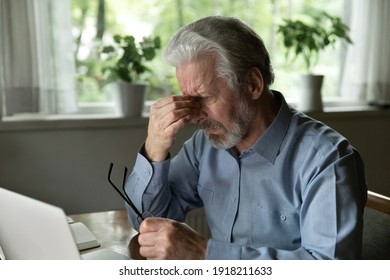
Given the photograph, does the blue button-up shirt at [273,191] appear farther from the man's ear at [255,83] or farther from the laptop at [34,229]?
the laptop at [34,229]

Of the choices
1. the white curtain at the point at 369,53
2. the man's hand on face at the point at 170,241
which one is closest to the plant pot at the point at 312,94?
the white curtain at the point at 369,53

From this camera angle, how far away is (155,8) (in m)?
2.03

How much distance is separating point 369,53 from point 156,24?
0.87 metres

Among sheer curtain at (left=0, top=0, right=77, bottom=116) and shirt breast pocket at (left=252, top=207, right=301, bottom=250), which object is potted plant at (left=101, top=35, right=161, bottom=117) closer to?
sheer curtain at (left=0, top=0, right=77, bottom=116)

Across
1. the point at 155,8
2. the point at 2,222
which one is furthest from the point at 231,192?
the point at 155,8

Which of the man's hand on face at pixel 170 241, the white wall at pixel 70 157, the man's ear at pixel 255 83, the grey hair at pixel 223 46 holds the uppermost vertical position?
the grey hair at pixel 223 46

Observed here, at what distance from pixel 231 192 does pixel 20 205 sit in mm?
488

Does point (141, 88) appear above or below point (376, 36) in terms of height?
below

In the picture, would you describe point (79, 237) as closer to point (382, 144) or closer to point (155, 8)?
point (155, 8)

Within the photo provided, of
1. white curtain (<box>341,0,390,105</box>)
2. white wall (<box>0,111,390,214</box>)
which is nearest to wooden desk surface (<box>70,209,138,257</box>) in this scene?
white wall (<box>0,111,390,214</box>)

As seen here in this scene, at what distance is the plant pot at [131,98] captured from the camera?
184cm

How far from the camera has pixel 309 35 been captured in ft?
6.77

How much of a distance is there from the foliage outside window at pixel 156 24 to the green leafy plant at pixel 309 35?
7cm

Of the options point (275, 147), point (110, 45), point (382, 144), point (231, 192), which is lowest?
point (382, 144)
